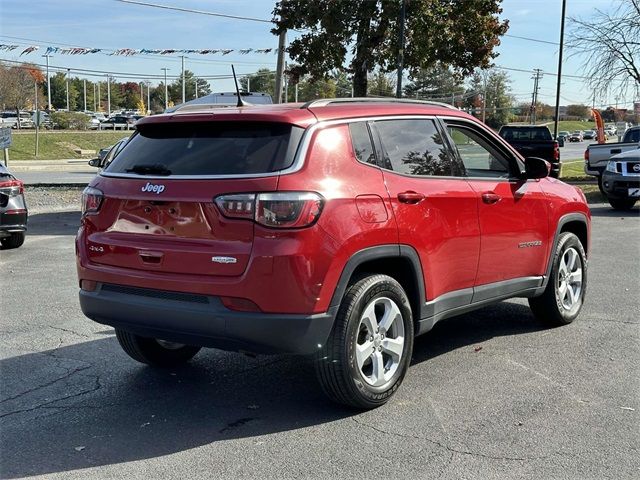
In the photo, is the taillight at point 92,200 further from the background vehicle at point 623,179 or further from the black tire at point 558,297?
the background vehicle at point 623,179

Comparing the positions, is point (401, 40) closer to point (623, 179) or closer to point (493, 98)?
point (623, 179)

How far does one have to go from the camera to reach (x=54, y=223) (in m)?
14.4

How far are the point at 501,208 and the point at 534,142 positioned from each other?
1624 cm

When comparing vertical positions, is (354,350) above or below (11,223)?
above

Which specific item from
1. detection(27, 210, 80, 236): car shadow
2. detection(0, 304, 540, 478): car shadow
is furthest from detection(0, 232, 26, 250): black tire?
detection(0, 304, 540, 478): car shadow

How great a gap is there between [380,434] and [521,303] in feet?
12.2

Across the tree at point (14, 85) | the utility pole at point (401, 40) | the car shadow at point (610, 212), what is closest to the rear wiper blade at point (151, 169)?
the car shadow at point (610, 212)

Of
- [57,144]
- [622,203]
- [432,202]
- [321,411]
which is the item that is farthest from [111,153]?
[57,144]

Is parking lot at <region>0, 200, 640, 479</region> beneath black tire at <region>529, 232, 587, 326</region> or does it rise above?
beneath

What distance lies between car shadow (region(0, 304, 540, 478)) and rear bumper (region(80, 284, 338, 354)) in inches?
20.4

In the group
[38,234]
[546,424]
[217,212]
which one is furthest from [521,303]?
[38,234]

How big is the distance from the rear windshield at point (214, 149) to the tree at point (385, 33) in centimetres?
1568

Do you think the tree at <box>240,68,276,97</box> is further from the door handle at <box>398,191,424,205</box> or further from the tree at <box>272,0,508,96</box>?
the door handle at <box>398,191,424,205</box>

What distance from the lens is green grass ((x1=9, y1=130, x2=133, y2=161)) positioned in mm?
45875
